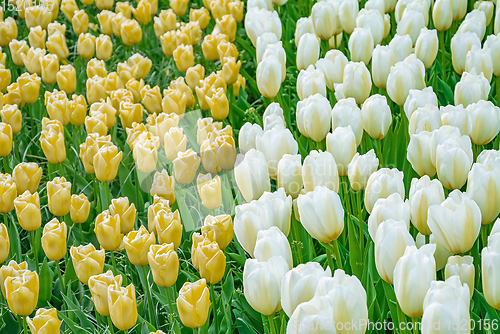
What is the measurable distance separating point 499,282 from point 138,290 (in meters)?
1.26

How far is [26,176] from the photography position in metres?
1.97

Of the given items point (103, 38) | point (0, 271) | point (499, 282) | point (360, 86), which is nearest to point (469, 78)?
point (360, 86)

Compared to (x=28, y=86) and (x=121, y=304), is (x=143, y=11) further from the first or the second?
(x=121, y=304)

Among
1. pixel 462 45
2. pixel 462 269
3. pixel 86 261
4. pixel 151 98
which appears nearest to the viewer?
pixel 462 269

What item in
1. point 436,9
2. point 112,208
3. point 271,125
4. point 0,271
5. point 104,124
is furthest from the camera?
point 436,9

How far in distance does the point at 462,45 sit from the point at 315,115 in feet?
2.55

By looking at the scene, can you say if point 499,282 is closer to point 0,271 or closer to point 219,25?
point 0,271

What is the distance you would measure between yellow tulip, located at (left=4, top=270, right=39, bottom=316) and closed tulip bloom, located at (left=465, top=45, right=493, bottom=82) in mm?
1649

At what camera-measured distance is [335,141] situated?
1639 mm

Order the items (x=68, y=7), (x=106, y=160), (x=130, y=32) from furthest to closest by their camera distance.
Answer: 1. (x=68, y=7)
2. (x=130, y=32)
3. (x=106, y=160)

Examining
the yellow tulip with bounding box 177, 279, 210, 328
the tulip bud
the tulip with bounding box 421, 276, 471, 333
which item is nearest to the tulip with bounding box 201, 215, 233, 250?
the yellow tulip with bounding box 177, 279, 210, 328

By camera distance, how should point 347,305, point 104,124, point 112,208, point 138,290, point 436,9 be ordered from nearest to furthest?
point 347,305, point 112,208, point 138,290, point 104,124, point 436,9

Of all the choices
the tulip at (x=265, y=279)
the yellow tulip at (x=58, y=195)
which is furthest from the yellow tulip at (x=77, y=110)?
the tulip at (x=265, y=279)

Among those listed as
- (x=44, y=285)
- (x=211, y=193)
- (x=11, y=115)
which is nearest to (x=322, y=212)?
(x=211, y=193)
